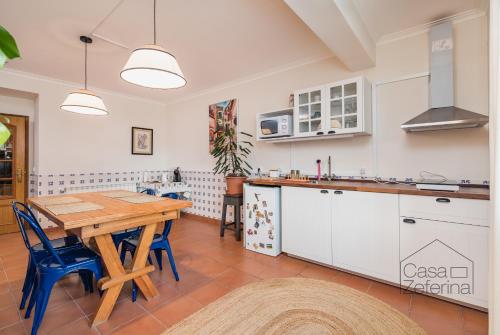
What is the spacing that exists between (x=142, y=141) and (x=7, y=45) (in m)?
4.47

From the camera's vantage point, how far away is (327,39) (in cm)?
224

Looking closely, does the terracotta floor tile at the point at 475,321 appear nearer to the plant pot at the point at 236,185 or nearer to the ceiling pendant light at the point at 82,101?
the plant pot at the point at 236,185

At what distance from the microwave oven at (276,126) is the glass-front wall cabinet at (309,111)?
0.38 ft

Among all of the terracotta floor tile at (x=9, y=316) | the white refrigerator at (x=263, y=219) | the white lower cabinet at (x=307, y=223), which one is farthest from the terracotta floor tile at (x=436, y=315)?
the terracotta floor tile at (x=9, y=316)

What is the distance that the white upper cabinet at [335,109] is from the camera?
8.41 feet

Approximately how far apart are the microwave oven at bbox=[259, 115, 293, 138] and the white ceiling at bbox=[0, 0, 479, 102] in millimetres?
792

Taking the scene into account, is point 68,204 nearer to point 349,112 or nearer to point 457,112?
point 349,112

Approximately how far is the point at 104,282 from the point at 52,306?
0.59 metres

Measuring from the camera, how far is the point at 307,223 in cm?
268

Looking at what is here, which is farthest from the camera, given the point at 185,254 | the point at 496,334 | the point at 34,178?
the point at 34,178

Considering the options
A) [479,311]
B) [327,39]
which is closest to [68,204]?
[327,39]

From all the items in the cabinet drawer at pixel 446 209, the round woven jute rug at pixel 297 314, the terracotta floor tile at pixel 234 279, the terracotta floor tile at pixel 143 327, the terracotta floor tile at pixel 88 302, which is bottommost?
the terracotta floor tile at pixel 143 327

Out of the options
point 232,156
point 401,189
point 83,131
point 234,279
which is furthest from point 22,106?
point 401,189

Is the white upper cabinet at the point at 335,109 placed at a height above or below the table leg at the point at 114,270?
above
